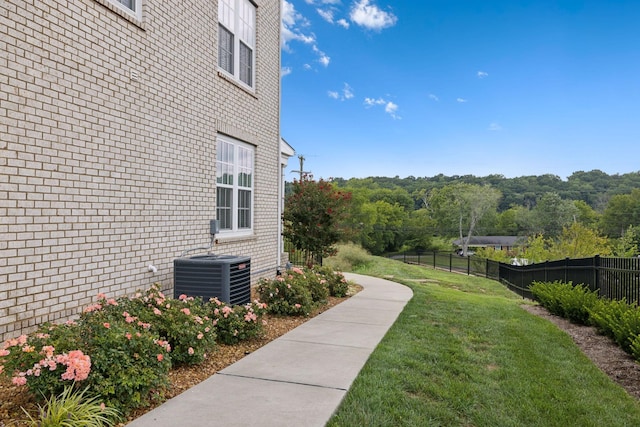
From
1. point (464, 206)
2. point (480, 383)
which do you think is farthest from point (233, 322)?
point (464, 206)

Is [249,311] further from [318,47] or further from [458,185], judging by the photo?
[458,185]

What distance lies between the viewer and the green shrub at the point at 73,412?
2691mm

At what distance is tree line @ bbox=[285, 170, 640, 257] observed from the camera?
244 feet

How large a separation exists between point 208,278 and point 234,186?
112 inches

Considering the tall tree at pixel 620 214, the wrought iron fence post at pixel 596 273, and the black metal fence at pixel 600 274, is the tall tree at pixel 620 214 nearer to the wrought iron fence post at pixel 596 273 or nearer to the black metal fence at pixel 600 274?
the black metal fence at pixel 600 274

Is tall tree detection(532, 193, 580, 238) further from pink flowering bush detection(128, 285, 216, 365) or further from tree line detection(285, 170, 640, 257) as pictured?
pink flowering bush detection(128, 285, 216, 365)

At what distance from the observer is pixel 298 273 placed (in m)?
8.54

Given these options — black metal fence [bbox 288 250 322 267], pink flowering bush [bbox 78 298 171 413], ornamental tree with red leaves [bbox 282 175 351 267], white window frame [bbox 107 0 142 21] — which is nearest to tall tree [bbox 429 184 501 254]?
black metal fence [bbox 288 250 322 267]

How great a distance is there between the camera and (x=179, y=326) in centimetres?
434

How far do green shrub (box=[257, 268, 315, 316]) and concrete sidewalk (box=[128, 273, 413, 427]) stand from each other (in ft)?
1.73

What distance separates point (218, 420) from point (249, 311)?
95.8 inches

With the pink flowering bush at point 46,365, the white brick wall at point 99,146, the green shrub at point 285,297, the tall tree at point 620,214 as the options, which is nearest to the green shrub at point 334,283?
the green shrub at point 285,297

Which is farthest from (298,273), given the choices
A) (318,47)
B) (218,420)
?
(318,47)

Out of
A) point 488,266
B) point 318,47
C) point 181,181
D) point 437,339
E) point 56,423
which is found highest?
point 318,47
